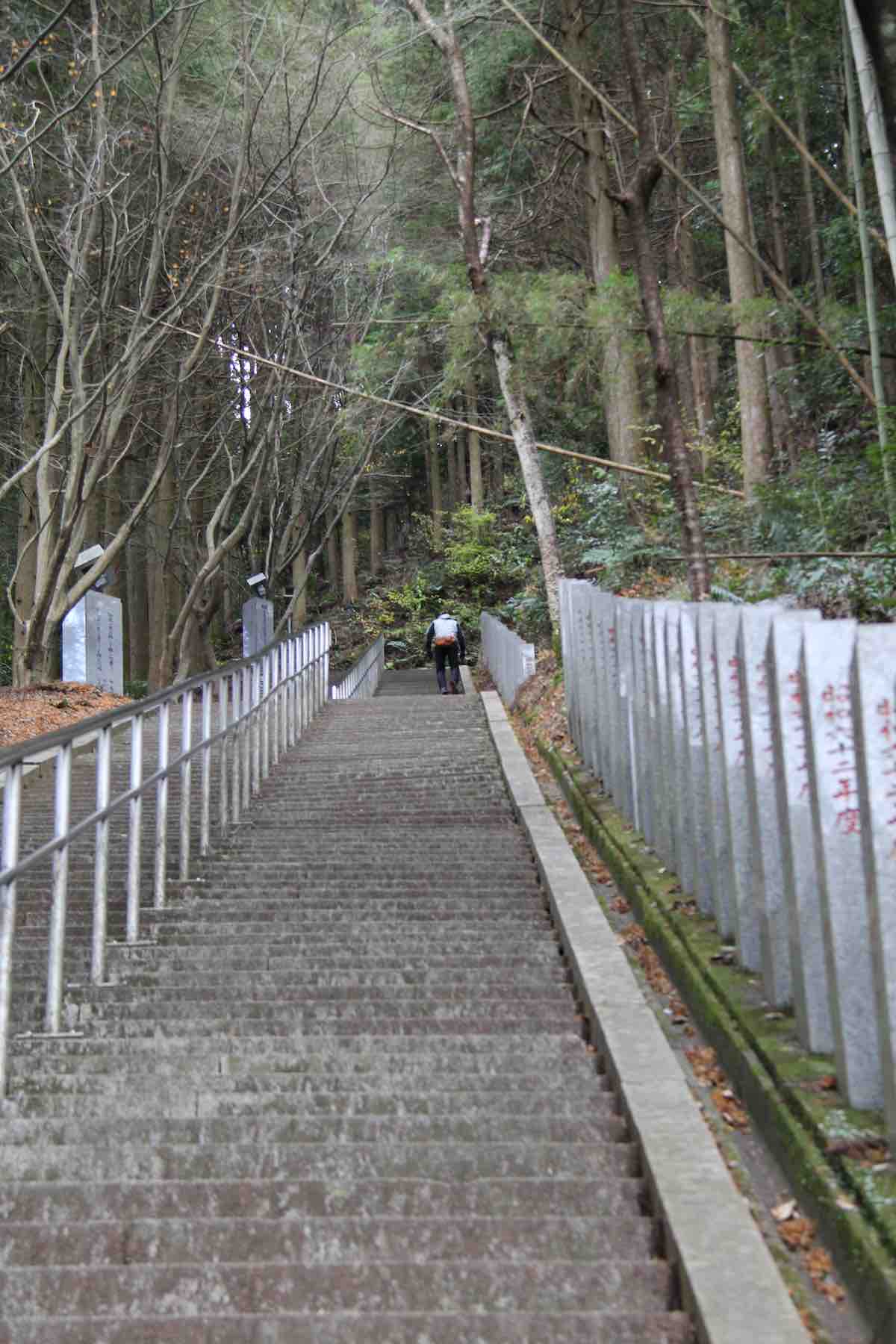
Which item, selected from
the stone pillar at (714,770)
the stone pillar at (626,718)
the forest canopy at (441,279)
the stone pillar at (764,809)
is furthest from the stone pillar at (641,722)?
the stone pillar at (764,809)

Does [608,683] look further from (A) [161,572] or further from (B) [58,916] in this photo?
(A) [161,572]

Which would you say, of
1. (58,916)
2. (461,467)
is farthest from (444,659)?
(461,467)

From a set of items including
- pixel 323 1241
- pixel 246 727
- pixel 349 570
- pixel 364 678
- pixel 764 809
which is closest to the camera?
pixel 323 1241

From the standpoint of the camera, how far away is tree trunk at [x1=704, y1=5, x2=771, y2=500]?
1530 centimetres

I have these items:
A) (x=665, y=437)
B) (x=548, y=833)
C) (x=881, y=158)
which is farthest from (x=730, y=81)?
(x=548, y=833)

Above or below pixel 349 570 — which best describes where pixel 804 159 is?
above

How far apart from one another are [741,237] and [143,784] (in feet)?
38.9

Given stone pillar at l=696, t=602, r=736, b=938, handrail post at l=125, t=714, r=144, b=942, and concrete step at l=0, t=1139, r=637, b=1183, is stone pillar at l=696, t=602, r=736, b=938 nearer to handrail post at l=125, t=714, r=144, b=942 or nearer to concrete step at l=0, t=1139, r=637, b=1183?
concrete step at l=0, t=1139, r=637, b=1183

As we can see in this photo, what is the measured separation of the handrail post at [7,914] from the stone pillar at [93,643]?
12.2 metres

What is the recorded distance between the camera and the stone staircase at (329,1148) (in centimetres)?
292

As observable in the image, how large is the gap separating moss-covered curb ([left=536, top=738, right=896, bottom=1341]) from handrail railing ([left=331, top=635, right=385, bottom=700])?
46.8 feet

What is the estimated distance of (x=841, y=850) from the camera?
329 centimetres

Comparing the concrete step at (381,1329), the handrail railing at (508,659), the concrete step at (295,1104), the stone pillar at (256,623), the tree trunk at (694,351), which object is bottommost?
the concrete step at (381,1329)

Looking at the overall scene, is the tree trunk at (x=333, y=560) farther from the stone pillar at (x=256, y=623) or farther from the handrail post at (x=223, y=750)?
the handrail post at (x=223, y=750)
